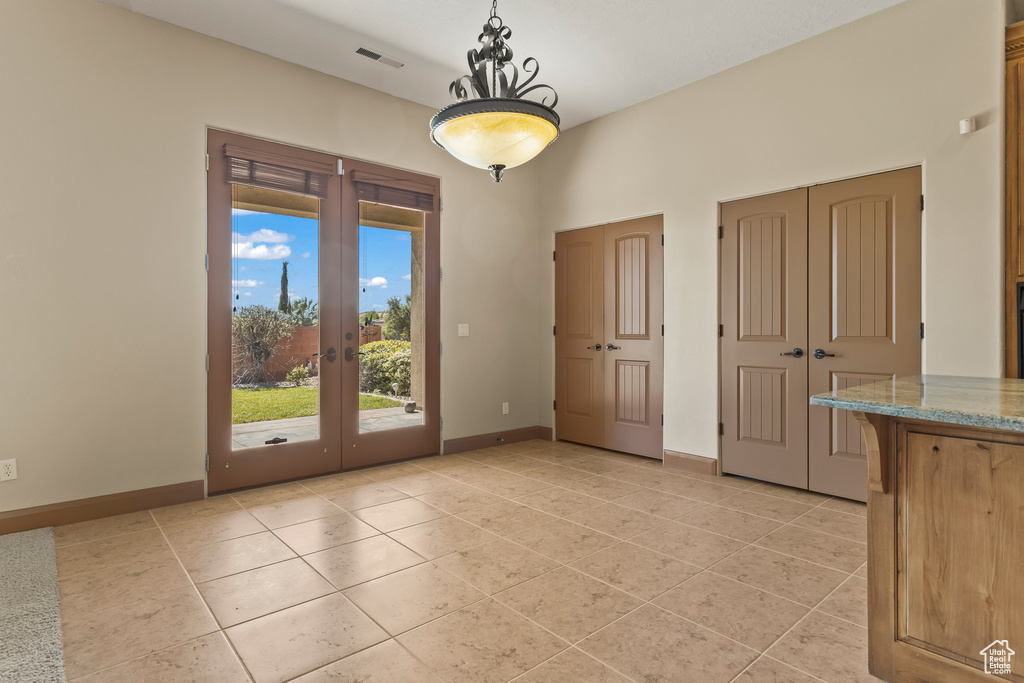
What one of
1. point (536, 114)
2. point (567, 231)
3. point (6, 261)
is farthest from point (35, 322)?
point (567, 231)

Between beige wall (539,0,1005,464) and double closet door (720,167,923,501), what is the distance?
11 cm

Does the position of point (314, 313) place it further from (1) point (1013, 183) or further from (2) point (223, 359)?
(1) point (1013, 183)

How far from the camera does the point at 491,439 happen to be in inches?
217

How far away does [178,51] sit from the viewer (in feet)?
12.0

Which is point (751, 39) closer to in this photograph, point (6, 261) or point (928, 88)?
point (928, 88)

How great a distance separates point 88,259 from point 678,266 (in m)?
4.34

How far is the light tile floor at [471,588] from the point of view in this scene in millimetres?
1888

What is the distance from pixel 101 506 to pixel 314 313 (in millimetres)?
1876

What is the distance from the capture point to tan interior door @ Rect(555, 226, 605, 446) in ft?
17.5

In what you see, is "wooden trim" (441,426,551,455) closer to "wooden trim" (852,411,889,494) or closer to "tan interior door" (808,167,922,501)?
"tan interior door" (808,167,922,501)

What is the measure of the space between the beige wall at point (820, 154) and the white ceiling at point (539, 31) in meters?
0.27

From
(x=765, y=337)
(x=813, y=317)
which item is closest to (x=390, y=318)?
(x=765, y=337)

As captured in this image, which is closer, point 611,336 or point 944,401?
point 944,401

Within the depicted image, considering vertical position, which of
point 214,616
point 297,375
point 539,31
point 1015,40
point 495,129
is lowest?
point 214,616
